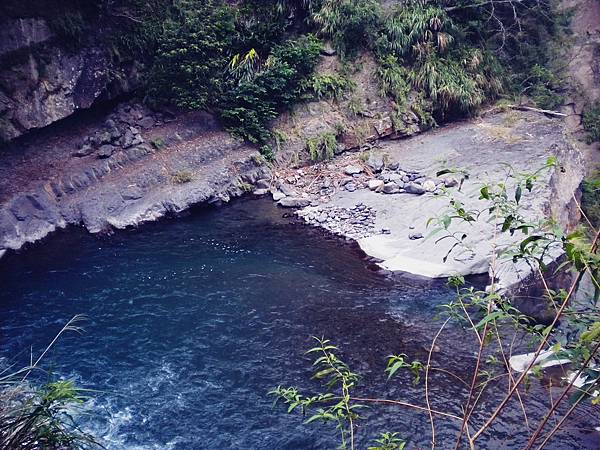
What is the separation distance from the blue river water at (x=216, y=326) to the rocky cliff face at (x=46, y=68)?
2.85m

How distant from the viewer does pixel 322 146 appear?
13.8 meters

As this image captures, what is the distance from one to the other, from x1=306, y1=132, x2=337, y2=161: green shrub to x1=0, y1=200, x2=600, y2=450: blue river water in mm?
2868

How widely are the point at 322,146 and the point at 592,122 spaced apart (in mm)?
7792

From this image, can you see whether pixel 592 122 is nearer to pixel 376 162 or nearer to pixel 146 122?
pixel 376 162

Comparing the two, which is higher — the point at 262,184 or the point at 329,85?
the point at 329,85

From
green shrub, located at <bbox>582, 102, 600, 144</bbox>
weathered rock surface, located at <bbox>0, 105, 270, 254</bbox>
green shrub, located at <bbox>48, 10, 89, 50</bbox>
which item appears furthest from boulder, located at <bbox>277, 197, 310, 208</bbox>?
green shrub, located at <bbox>582, 102, 600, 144</bbox>

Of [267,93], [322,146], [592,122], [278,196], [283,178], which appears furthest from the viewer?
[592,122]

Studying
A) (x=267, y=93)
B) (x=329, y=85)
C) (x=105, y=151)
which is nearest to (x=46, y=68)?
(x=105, y=151)

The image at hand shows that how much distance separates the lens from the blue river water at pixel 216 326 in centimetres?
562

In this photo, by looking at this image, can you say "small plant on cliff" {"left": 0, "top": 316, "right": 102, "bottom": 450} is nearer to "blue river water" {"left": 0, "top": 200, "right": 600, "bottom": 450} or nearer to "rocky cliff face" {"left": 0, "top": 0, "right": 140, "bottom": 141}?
"blue river water" {"left": 0, "top": 200, "right": 600, "bottom": 450}

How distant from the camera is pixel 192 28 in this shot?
41.5ft

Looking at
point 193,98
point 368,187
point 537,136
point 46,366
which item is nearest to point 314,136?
point 368,187

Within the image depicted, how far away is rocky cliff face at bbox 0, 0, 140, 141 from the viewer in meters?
10.7

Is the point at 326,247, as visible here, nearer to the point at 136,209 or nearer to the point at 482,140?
the point at 136,209
